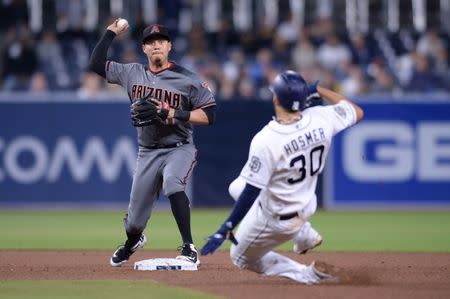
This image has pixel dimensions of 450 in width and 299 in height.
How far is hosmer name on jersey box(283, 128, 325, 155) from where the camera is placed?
279 inches

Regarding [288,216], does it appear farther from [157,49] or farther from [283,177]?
[157,49]

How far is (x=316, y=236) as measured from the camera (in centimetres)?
762

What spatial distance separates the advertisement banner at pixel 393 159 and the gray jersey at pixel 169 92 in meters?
7.58

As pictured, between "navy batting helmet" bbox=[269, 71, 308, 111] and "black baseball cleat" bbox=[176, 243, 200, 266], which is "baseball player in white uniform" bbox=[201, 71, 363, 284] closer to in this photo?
"navy batting helmet" bbox=[269, 71, 308, 111]

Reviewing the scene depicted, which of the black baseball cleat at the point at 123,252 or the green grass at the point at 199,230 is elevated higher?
the black baseball cleat at the point at 123,252

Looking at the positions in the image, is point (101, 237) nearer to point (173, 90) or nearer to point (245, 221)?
point (173, 90)

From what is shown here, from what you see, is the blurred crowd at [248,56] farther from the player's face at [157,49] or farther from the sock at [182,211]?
the sock at [182,211]

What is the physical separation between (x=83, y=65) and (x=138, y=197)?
9798mm

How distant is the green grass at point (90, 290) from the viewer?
22.8ft

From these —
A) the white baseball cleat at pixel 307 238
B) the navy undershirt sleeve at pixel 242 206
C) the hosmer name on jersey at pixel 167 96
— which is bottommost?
the white baseball cleat at pixel 307 238

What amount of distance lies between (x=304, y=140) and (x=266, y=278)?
1499 millimetres

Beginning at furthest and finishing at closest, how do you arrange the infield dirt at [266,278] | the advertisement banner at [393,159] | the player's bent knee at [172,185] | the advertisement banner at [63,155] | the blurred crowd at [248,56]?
1. the blurred crowd at [248,56]
2. the advertisement banner at [393,159]
3. the advertisement banner at [63,155]
4. the player's bent knee at [172,185]
5. the infield dirt at [266,278]

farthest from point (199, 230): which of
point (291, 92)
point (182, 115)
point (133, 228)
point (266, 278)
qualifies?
point (291, 92)

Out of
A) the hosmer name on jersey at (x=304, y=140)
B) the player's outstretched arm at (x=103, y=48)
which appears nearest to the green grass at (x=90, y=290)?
the hosmer name on jersey at (x=304, y=140)
